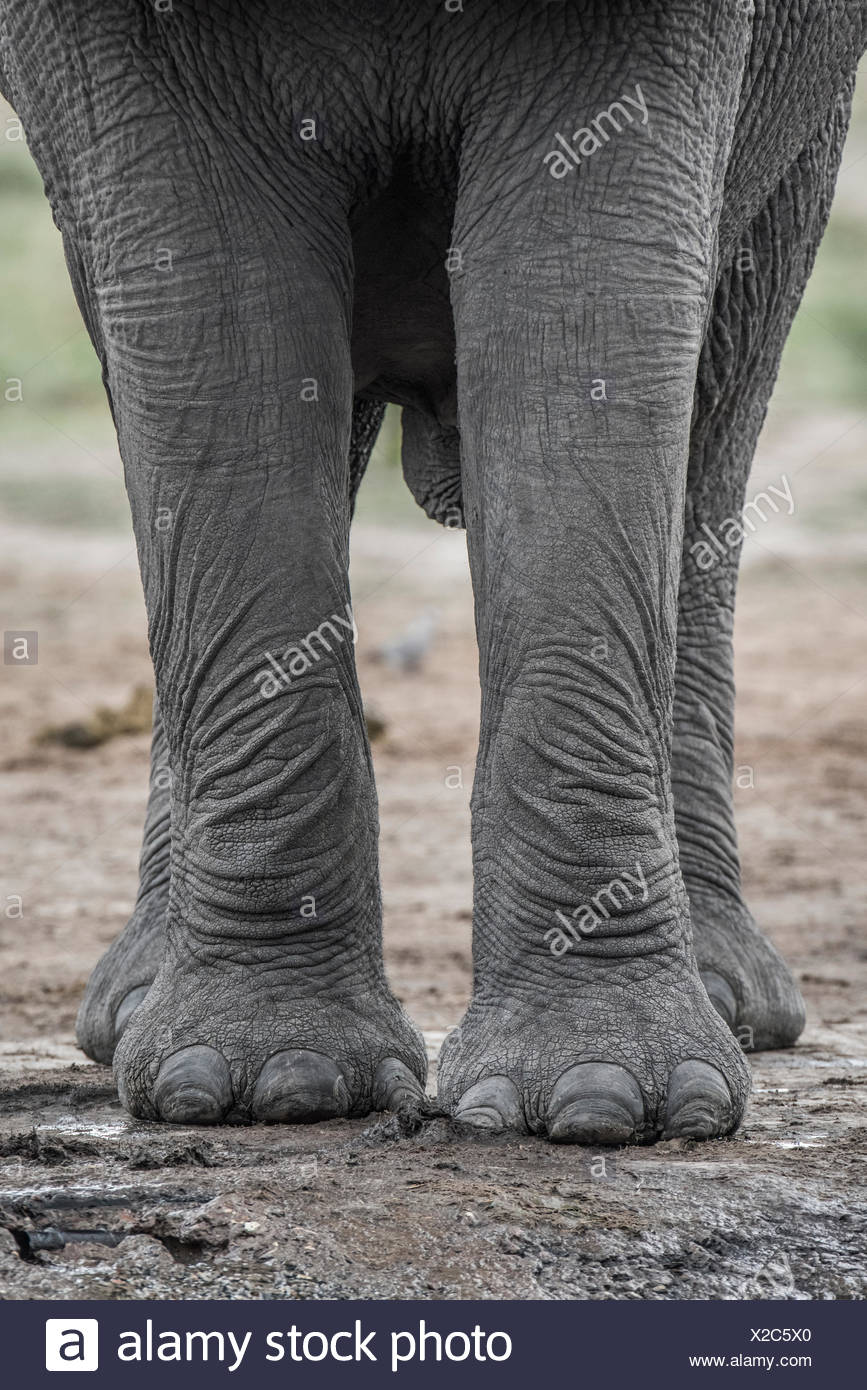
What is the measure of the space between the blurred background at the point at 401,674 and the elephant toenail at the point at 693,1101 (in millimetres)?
1358

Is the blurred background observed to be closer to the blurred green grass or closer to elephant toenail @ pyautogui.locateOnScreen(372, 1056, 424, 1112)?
the blurred green grass

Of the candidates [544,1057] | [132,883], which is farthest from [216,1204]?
[132,883]

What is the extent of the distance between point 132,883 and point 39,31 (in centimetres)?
426

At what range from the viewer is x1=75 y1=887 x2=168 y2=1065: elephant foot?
3646 millimetres

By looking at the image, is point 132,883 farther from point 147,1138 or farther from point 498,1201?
point 498,1201

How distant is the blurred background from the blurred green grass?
3cm

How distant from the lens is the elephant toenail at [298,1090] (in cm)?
283

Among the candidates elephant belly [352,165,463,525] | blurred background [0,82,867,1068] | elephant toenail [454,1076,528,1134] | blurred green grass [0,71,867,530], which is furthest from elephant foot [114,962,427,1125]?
blurred green grass [0,71,867,530]

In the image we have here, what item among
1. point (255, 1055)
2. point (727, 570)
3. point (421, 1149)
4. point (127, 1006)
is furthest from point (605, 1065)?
point (727, 570)

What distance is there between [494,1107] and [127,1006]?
1130mm

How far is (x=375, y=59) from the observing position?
271cm
